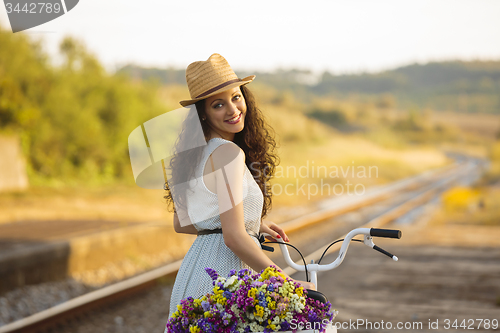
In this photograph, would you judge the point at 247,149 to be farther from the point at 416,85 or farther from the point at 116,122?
the point at 416,85

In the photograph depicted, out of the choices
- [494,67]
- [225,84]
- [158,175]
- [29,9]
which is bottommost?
[494,67]

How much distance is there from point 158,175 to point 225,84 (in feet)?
2.16

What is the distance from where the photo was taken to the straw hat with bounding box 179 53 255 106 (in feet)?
6.64

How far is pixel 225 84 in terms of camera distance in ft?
6.70

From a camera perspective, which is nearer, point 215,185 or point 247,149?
point 215,185

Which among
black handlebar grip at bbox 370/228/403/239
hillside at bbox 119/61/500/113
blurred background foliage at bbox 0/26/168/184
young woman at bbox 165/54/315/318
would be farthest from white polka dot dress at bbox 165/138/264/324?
hillside at bbox 119/61/500/113

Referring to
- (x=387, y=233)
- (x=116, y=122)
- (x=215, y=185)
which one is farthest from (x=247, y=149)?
(x=116, y=122)

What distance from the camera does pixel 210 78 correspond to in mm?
2027

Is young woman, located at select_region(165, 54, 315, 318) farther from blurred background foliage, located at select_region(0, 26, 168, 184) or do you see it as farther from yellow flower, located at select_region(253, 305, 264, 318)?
blurred background foliage, located at select_region(0, 26, 168, 184)

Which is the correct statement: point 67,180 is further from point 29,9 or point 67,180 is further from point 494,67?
point 494,67

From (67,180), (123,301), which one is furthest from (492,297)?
(67,180)

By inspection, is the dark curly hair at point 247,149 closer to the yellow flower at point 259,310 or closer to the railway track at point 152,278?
the yellow flower at point 259,310

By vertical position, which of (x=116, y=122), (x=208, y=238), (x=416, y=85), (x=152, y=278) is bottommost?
(x=416, y=85)

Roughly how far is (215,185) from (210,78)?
455mm
